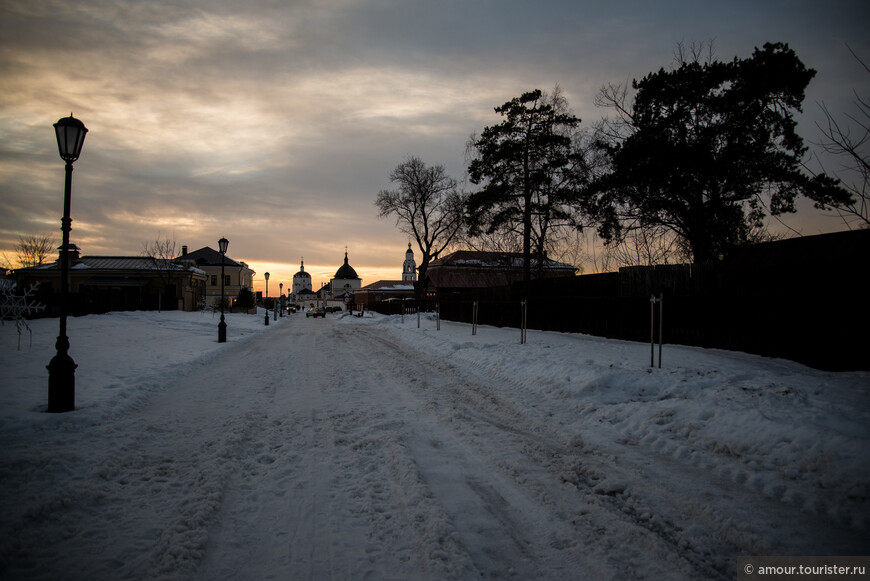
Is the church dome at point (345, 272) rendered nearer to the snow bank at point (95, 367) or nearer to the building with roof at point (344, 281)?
the building with roof at point (344, 281)

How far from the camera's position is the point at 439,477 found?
423 cm

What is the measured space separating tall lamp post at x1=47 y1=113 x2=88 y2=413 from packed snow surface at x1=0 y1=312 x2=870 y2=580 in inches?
15.6

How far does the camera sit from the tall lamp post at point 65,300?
6.29 metres

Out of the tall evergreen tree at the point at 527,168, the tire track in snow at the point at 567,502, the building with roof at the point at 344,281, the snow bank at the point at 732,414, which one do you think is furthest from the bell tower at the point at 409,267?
the tire track in snow at the point at 567,502

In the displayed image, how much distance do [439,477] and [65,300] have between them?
21.0 ft

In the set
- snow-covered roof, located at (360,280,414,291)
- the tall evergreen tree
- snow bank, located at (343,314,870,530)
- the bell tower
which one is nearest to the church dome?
the bell tower

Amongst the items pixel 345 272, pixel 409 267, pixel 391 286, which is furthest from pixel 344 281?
pixel 391 286

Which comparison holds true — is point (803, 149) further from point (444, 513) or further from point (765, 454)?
point (444, 513)

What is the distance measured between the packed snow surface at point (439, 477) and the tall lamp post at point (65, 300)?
15.6 inches

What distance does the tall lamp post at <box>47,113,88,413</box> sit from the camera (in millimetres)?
6293

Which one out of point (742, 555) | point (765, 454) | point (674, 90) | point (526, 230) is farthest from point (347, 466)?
point (526, 230)

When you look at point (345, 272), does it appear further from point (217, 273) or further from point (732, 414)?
point (732, 414)

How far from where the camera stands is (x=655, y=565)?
2.88 meters

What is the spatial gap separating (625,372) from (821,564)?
219 inches
